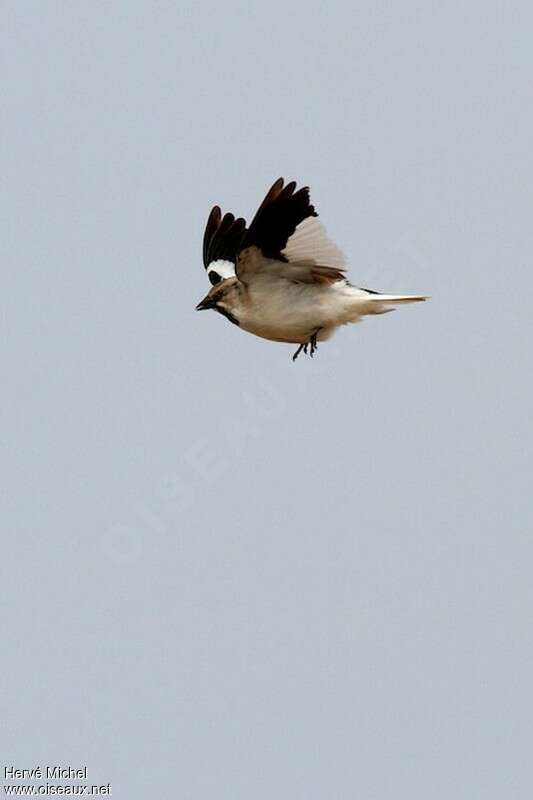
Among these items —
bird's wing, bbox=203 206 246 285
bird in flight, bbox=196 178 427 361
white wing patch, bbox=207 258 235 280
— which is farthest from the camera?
bird's wing, bbox=203 206 246 285

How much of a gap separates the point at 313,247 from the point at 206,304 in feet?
4.96

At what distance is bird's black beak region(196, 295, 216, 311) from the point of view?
1738 cm

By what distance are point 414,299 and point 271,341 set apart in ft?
5.50

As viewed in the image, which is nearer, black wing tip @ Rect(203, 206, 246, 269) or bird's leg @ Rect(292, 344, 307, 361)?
bird's leg @ Rect(292, 344, 307, 361)

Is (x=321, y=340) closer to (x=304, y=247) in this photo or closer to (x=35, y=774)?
(x=304, y=247)

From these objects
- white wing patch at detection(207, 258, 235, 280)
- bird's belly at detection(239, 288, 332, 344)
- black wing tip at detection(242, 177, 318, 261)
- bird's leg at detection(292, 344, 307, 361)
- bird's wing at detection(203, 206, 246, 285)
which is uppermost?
bird's wing at detection(203, 206, 246, 285)

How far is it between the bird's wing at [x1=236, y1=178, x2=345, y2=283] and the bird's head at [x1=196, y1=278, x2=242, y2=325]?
33 cm

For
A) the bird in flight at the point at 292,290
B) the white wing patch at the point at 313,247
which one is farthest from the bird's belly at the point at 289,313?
the white wing patch at the point at 313,247

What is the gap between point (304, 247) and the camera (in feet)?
54.0

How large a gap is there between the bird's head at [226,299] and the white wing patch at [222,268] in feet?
3.43

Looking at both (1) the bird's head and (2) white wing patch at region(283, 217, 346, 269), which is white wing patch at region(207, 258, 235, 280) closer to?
(1) the bird's head

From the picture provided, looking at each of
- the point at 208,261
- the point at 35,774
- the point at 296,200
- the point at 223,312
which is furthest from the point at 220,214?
the point at 35,774

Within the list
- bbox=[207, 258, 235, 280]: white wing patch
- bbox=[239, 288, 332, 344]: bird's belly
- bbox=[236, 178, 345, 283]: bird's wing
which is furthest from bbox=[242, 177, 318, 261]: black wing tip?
bbox=[207, 258, 235, 280]: white wing patch

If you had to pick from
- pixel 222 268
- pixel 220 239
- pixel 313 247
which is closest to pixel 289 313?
pixel 313 247
